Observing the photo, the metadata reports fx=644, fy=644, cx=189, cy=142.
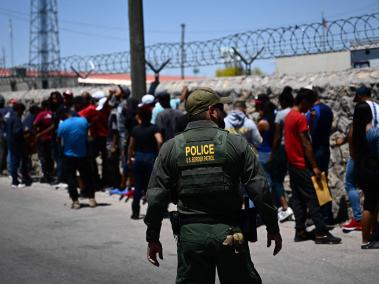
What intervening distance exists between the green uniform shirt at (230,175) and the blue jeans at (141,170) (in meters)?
4.94

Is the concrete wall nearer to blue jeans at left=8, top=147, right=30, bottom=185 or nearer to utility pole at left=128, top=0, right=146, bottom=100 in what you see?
utility pole at left=128, top=0, right=146, bottom=100

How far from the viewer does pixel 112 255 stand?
7.13m

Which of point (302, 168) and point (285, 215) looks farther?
point (285, 215)

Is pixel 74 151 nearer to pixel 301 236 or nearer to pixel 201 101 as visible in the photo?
Answer: pixel 301 236

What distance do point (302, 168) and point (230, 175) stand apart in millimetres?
3570

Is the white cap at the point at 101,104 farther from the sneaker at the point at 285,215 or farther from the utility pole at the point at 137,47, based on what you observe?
the sneaker at the point at 285,215

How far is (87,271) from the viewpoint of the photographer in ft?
21.2

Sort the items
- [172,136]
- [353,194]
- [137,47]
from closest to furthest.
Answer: [353,194] → [172,136] → [137,47]

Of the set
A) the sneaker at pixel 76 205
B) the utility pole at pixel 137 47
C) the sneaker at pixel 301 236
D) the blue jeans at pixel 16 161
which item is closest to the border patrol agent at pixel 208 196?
the sneaker at pixel 301 236

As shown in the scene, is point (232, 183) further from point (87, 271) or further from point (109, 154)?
point (109, 154)

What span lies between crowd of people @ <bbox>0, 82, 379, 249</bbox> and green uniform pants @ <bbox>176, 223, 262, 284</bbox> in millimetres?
793

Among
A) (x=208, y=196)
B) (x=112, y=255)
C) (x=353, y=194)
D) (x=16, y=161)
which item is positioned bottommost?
(x=112, y=255)

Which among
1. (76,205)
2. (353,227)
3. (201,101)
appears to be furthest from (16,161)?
(201,101)

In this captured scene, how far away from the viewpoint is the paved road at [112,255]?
20.2 feet
